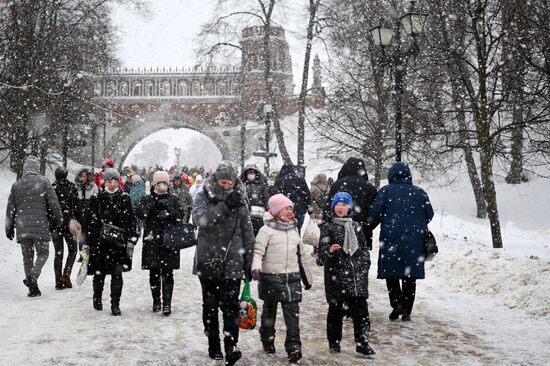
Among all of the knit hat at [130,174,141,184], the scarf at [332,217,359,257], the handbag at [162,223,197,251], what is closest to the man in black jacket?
the handbag at [162,223,197,251]

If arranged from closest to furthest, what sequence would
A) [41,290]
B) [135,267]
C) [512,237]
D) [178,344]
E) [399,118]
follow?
[178,344] < [41,290] < [135,267] < [399,118] < [512,237]

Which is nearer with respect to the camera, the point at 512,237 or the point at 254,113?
the point at 512,237

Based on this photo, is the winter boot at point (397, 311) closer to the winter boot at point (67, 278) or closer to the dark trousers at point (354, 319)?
the dark trousers at point (354, 319)

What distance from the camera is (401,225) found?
7.06 meters

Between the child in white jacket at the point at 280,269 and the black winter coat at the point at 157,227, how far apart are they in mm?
1909

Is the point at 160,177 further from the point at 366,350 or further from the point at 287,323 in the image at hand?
the point at 366,350

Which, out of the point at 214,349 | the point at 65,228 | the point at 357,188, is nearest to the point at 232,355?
the point at 214,349

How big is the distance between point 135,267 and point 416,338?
6.50m

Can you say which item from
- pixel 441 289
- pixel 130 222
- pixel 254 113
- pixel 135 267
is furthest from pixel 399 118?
pixel 254 113

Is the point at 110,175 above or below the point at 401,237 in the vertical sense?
above

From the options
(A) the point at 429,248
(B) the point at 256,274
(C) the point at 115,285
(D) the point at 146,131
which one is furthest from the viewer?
(D) the point at 146,131

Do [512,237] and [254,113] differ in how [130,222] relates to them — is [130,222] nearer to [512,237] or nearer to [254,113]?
[512,237]

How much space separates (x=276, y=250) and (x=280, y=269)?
0.54 feet

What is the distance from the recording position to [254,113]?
4912 cm
